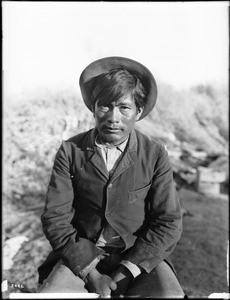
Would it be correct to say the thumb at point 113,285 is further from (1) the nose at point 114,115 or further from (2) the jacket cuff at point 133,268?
(1) the nose at point 114,115

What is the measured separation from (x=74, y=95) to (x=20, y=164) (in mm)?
999

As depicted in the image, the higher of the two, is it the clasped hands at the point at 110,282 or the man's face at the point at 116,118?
the man's face at the point at 116,118

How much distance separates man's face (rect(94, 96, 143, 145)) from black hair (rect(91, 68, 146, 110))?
0.03m

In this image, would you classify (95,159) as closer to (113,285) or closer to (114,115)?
(114,115)

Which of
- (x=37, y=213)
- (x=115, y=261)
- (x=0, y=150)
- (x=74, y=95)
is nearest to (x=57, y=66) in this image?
(x=74, y=95)

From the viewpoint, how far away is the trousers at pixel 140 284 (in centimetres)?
209

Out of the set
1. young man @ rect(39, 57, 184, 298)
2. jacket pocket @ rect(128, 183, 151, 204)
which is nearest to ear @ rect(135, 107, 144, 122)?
young man @ rect(39, 57, 184, 298)

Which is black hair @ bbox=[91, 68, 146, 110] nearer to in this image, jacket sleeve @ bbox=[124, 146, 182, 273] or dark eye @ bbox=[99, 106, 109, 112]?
dark eye @ bbox=[99, 106, 109, 112]

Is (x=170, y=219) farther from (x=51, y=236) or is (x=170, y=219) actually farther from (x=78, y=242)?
(x=51, y=236)

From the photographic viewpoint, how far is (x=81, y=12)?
2.55 m

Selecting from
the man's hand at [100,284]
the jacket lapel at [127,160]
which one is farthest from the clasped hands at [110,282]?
the jacket lapel at [127,160]

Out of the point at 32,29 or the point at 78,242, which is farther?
the point at 32,29

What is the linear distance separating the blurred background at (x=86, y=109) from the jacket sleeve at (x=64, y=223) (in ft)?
1.95

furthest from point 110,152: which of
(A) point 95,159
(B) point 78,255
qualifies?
(B) point 78,255
